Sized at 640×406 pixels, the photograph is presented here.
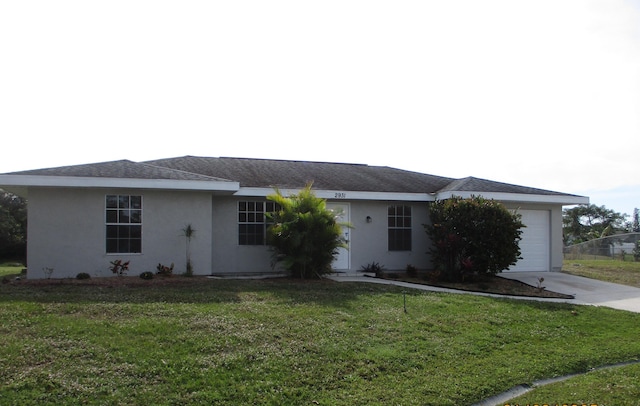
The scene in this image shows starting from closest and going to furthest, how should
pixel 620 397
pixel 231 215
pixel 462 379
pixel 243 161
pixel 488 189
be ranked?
pixel 620 397 < pixel 462 379 < pixel 231 215 < pixel 488 189 < pixel 243 161

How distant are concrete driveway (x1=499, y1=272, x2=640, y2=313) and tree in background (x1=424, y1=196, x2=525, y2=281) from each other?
1620mm

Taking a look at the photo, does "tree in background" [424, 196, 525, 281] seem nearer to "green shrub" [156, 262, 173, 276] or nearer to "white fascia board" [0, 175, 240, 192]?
"white fascia board" [0, 175, 240, 192]

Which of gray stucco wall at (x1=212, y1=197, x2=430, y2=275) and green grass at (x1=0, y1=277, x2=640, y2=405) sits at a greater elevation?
gray stucco wall at (x1=212, y1=197, x2=430, y2=275)

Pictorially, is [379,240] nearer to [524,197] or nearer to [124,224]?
→ [524,197]

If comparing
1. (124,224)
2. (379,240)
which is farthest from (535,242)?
(124,224)

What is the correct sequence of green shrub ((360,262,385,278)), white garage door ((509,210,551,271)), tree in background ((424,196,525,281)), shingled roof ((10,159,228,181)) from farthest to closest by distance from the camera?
white garage door ((509,210,551,271)) → green shrub ((360,262,385,278)) → tree in background ((424,196,525,281)) → shingled roof ((10,159,228,181))

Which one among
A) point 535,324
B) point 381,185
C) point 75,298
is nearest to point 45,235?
point 75,298

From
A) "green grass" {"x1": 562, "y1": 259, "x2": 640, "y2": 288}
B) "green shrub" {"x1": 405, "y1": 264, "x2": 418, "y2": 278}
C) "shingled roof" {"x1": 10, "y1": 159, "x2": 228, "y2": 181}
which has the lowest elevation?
"green grass" {"x1": 562, "y1": 259, "x2": 640, "y2": 288}

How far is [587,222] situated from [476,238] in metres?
34.3

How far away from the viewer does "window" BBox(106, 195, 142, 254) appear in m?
13.2

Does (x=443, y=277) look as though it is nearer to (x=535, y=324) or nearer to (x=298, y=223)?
(x=298, y=223)

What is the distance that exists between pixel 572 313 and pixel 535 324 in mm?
1510

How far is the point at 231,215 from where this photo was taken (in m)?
15.0

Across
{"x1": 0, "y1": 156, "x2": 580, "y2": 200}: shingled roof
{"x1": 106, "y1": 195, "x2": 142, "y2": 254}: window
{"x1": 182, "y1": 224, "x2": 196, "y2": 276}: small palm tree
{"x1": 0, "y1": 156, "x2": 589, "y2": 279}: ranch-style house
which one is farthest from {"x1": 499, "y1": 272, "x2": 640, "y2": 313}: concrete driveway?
{"x1": 106, "y1": 195, "x2": 142, "y2": 254}: window
